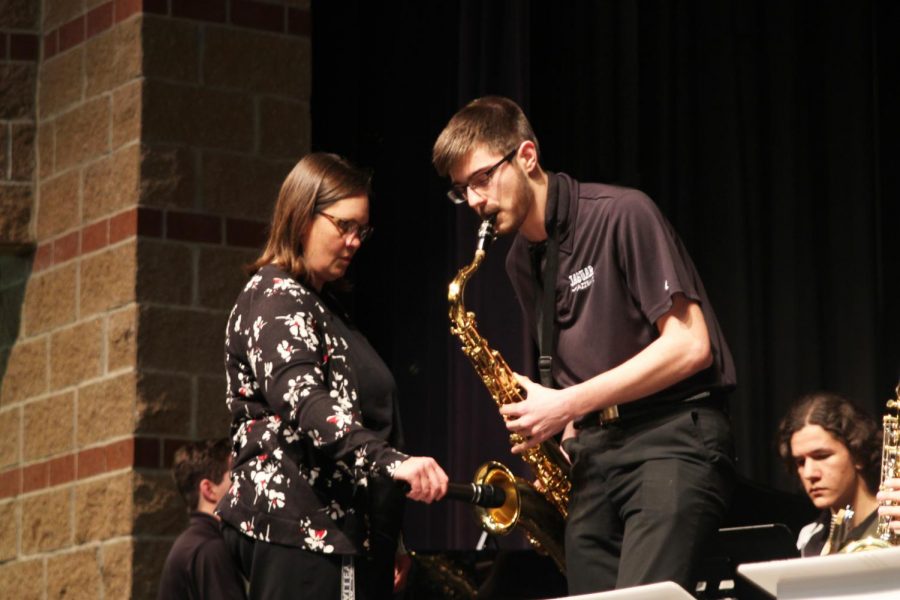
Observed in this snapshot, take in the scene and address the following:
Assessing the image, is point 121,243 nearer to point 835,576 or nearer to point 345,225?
point 345,225

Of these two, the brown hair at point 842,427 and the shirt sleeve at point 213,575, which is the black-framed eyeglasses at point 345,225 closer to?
the shirt sleeve at point 213,575

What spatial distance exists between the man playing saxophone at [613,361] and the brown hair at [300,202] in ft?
0.89

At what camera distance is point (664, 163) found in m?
6.74

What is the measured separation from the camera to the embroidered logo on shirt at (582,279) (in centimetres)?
353

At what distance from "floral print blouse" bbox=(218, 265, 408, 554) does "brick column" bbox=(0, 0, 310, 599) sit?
115 cm

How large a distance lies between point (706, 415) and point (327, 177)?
3.74 ft

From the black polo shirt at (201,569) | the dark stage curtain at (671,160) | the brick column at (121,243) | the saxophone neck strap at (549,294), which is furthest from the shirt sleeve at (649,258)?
the dark stage curtain at (671,160)

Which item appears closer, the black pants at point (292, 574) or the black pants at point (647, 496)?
the black pants at point (647, 496)

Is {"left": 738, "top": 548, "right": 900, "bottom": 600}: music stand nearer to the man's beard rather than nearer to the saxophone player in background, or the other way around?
the man's beard

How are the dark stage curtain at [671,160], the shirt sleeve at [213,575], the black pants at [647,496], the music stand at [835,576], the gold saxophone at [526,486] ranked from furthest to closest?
1. the dark stage curtain at [671,160]
2. the shirt sleeve at [213,575]
3. the gold saxophone at [526,486]
4. the black pants at [647,496]
5. the music stand at [835,576]

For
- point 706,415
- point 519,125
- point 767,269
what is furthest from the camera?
point 767,269

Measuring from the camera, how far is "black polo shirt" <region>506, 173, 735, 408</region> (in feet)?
11.3

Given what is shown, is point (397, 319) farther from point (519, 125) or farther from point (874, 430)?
point (519, 125)

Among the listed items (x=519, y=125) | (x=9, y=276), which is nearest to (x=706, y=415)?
(x=519, y=125)
